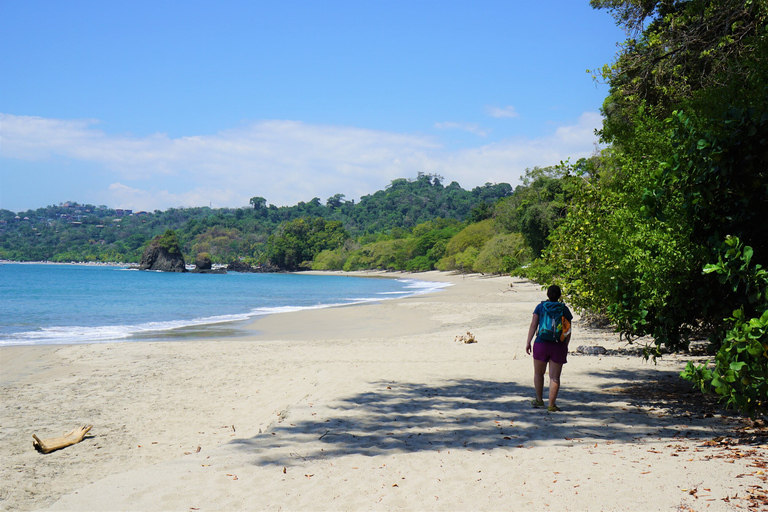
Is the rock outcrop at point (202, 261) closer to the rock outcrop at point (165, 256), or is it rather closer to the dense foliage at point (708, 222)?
the rock outcrop at point (165, 256)

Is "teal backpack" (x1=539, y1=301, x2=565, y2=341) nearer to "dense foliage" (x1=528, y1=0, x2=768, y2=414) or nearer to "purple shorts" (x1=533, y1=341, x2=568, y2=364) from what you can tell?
"purple shorts" (x1=533, y1=341, x2=568, y2=364)

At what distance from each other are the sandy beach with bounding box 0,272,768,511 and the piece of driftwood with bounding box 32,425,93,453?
0.11 meters

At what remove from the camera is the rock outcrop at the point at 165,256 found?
414ft

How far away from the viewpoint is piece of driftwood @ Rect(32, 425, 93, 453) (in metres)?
6.59

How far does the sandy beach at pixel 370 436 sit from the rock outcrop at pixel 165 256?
120 meters

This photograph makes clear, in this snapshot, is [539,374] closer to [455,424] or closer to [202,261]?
[455,424]

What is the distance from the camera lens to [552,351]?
22.9 feet

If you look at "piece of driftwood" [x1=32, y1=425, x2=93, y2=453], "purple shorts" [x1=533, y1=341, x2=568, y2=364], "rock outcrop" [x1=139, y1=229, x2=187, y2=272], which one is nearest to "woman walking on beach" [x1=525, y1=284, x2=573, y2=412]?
"purple shorts" [x1=533, y1=341, x2=568, y2=364]

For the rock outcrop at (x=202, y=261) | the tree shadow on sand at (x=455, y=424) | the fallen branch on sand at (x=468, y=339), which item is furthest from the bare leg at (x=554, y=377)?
the rock outcrop at (x=202, y=261)

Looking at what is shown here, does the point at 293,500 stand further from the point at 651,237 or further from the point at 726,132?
the point at 726,132

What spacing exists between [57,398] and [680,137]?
34.0 feet

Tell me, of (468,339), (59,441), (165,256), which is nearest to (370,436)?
(59,441)

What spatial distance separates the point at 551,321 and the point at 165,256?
13235cm

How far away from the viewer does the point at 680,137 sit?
5.59 m
